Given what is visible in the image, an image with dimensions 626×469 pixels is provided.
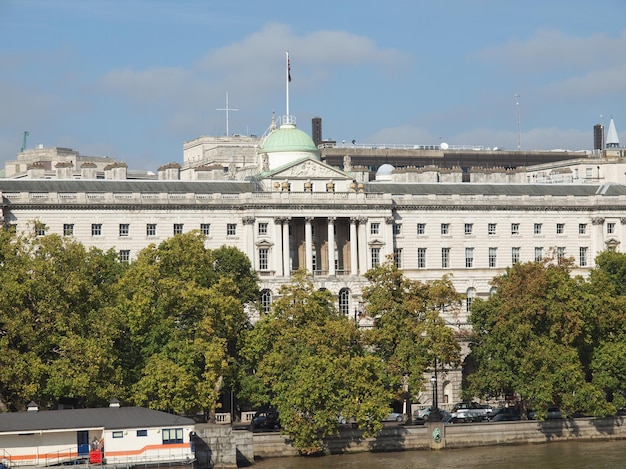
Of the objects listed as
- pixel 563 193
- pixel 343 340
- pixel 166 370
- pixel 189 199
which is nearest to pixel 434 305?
pixel 343 340

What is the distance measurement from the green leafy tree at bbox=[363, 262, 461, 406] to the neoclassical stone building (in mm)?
30006

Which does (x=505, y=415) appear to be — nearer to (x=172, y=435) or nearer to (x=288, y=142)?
(x=172, y=435)

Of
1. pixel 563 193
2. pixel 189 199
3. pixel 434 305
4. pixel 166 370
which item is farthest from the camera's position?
pixel 563 193

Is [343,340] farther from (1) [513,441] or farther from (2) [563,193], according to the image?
(2) [563,193]

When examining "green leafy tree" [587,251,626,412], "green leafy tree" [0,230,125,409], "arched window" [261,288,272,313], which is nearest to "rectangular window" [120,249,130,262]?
"arched window" [261,288,272,313]

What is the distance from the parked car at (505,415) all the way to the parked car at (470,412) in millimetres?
780

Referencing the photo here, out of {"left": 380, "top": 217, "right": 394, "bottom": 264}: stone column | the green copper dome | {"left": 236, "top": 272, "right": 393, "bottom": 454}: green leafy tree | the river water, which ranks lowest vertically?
the river water

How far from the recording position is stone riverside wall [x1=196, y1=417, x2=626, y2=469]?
422ft

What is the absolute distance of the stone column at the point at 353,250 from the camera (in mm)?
185750

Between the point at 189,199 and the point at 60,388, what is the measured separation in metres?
55.9

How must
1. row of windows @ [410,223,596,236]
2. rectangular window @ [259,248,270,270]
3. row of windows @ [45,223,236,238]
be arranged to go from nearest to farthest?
row of windows @ [45,223,236,238] → rectangular window @ [259,248,270,270] → row of windows @ [410,223,596,236]

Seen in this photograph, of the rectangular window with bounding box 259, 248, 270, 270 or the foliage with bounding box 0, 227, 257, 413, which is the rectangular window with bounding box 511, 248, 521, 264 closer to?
the rectangular window with bounding box 259, 248, 270, 270

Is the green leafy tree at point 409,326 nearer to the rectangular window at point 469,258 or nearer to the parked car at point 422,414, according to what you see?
the parked car at point 422,414

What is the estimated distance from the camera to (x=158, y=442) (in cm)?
12294
